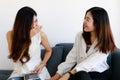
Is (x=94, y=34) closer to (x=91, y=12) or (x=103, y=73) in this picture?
(x=91, y=12)

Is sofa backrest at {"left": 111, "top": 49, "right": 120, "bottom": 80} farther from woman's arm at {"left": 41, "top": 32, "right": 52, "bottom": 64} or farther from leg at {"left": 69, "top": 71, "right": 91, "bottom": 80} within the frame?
woman's arm at {"left": 41, "top": 32, "right": 52, "bottom": 64}

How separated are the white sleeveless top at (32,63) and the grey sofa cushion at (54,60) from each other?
83 mm

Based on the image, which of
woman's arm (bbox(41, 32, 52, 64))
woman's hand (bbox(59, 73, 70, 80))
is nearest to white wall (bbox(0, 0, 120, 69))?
woman's arm (bbox(41, 32, 52, 64))

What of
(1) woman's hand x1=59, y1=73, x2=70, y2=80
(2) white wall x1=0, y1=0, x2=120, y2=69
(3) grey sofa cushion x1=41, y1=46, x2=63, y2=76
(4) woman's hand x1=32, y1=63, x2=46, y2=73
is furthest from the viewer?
(2) white wall x1=0, y1=0, x2=120, y2=69

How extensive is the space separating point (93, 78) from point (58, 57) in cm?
53

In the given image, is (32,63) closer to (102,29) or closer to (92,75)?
(92,75)

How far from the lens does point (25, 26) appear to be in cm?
215

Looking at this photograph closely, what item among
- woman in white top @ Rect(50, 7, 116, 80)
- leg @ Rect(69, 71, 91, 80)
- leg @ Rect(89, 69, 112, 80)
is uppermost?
woman in white top @ Rect(50, 7, 116, 80)

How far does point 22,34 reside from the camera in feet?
7.07

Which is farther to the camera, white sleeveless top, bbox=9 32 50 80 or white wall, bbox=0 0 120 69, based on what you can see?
white wall, bbox=0 0 120 69

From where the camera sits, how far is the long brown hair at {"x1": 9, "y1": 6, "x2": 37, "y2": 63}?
2.13 metres

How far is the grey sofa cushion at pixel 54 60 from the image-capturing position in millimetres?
2324

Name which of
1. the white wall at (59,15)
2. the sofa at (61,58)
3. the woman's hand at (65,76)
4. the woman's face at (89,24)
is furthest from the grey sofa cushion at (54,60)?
the woman's face at (89,24)

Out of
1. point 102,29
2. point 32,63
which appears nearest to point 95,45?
point 102,29
